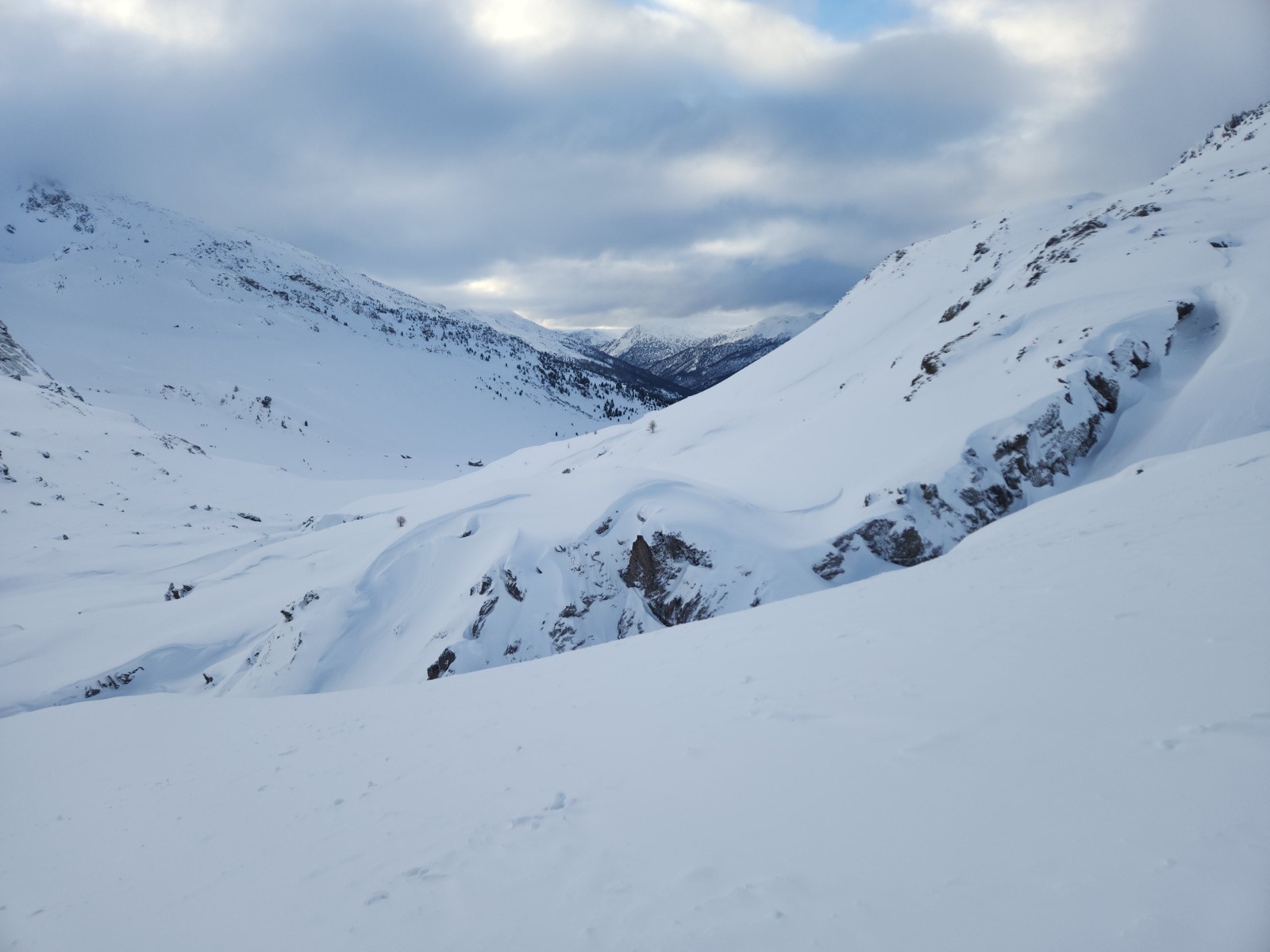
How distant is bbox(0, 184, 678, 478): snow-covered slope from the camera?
2628 inches

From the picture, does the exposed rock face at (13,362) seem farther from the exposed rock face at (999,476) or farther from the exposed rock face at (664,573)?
the exposed rock face at (999,476)

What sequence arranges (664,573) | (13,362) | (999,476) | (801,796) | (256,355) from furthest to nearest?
(256,355) → (13,362) → (664,573) → (999,476) → (801,796)

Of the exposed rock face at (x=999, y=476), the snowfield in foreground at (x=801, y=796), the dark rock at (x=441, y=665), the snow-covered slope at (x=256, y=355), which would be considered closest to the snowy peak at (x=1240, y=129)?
the exposed rock face at (x=999, y=476)

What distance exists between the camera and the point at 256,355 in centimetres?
8794

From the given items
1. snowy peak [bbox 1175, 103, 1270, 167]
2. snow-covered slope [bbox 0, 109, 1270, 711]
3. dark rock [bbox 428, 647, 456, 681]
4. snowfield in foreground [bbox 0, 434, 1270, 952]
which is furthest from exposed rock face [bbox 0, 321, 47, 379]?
snowy peak [bbox 1175, 103, 1270, 167]

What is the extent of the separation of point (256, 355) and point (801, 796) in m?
106

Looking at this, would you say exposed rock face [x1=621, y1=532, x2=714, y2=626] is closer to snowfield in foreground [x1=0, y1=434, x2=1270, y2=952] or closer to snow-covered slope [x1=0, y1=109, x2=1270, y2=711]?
snow-covered slope [x1=0, y1=109, x2=1270, y2=711]

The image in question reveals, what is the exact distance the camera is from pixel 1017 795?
341 centimetres

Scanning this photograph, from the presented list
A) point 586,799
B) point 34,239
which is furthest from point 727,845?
point 34,239

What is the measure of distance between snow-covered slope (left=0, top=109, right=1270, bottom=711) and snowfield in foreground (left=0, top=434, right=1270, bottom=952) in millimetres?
5095

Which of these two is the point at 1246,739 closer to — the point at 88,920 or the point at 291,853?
the point at 291,853

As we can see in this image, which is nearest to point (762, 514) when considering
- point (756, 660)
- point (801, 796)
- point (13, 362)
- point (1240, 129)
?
point (756, 660)

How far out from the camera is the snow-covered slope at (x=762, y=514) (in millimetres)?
13523

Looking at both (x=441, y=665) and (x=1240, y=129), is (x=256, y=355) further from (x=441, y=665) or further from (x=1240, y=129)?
(x=1240, y=129)
